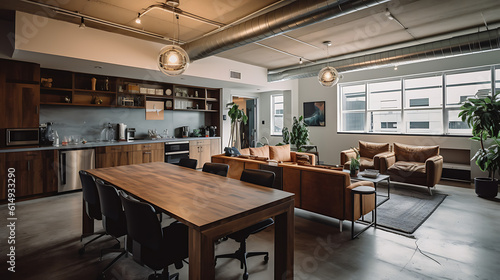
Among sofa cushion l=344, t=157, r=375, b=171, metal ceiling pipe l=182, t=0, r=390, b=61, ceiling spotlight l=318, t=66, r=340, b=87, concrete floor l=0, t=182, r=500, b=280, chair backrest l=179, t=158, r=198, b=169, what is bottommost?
concrete floor l=0, t=182, r=500, b=280

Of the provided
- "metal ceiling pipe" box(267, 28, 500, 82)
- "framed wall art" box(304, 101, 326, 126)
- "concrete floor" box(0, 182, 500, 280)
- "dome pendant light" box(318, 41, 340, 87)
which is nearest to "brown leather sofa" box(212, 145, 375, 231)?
"concrete floor" box(0, 182, 500, 280)

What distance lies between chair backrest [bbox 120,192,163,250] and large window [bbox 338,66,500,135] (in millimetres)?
6229

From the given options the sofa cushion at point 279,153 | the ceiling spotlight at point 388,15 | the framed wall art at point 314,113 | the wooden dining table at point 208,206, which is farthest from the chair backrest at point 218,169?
the framed wall art at point 314,113

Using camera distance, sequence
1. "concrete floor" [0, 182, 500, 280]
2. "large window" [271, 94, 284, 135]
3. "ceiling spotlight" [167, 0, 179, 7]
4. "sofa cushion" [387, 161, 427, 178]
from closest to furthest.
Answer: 1. "concrete floor" [0, 182, 500, 280]
2. "ceiling spotlight" [167, 0, 179, 7]
3. "sofa cushion" [387, 161, 427, 178]
4. "large window" [271, 94, 284, 135]

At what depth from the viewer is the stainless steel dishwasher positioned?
4938mm

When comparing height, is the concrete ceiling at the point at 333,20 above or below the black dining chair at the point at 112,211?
above

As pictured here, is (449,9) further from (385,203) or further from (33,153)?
(33,153)

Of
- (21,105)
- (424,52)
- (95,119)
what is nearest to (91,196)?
(21,105)

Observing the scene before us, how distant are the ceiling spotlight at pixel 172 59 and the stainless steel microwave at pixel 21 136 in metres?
3.42

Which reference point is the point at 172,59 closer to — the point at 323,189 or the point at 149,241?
the point at 149,241

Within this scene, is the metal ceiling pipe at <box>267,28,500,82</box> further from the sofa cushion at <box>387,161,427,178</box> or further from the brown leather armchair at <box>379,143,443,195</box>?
the sofa cushion at <box>387,161,427,178</box>

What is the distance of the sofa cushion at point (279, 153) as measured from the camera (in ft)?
19.8

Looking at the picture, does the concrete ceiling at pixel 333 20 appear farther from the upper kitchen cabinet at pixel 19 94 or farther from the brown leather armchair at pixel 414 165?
the brown leather armchair at pixel 414 165

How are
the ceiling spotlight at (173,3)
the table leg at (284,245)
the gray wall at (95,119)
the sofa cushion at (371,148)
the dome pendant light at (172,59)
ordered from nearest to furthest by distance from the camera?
the table leg at (284,245) < the dome pendant light at (172,59) < the ceiling spotlight at (173,3) < the gray wall at (95,119) < the sofa cushion at (371,148)
